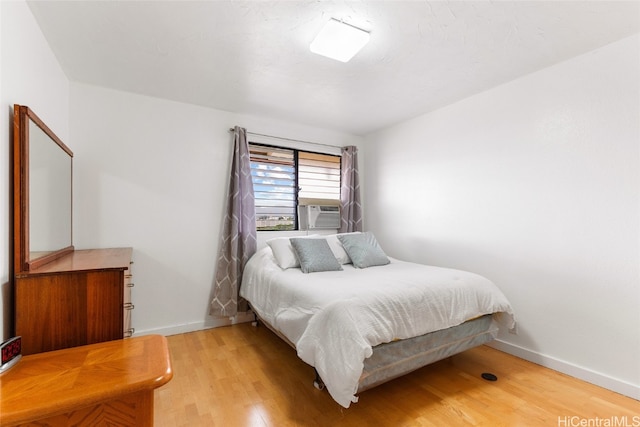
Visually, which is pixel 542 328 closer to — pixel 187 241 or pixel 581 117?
pixel 581 117

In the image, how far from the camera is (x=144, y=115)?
293cm

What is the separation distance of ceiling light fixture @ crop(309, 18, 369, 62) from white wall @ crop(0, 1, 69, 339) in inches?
62.7

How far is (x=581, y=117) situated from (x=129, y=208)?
3.98m

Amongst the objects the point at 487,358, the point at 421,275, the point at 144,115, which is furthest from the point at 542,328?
the point at 144,115

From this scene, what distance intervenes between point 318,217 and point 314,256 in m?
1.19

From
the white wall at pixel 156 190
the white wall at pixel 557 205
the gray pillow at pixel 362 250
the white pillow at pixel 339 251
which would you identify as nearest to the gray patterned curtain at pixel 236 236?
the white wall at pixel 156 190

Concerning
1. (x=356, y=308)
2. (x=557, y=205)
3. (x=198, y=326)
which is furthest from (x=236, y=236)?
(x=557, y=205)

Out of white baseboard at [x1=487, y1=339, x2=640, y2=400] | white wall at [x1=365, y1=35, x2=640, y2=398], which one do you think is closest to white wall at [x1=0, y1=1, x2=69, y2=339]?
white wall at [x1=365, y1=35, x2=640, y2=398]

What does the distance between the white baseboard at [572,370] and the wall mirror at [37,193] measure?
351 centimetres

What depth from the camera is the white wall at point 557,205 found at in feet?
6.65

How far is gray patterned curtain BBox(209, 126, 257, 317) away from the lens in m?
3.19

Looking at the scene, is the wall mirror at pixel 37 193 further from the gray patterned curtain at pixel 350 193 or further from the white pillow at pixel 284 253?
the gray patterned curtain at pixel 350 193

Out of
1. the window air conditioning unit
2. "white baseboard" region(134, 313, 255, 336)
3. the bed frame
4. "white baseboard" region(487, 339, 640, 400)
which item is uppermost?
the window air conditioning unit

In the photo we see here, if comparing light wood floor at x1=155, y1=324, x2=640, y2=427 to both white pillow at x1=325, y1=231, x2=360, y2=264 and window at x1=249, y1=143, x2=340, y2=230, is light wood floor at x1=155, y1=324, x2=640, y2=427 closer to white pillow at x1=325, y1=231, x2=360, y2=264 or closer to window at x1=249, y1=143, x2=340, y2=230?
white pillow at x1=325, y1=231, x2=360, y2=264
